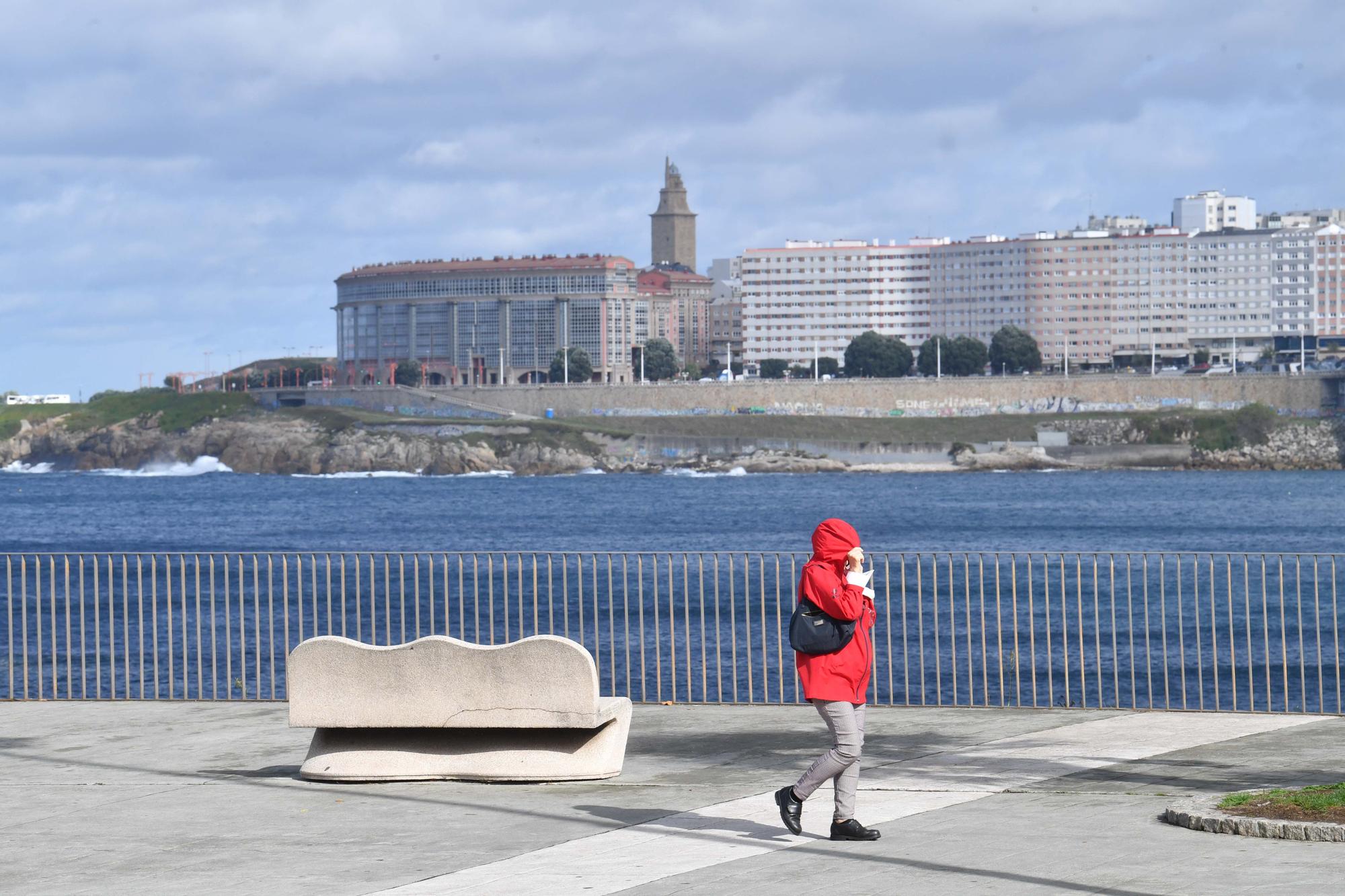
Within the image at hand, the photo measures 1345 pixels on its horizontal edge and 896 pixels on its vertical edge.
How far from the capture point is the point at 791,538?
2987 inches

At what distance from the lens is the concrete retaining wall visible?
158 metres

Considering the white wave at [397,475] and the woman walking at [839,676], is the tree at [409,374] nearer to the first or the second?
the white wave at [397,475]

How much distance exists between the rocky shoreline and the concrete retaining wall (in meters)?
7.36

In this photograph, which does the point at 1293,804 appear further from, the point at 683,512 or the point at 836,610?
the point at 683,512

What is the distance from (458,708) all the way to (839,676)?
8.86ft

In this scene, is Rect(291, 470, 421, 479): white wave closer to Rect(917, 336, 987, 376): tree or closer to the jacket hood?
Rect(917, 336, 987, 376): tree

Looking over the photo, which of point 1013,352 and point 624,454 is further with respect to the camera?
point 1013,352

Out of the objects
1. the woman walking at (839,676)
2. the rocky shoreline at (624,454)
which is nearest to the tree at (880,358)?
the rocky shoreline at (624,454)

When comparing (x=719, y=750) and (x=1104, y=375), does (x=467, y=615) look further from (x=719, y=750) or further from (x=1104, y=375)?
(x=1104, y=375)

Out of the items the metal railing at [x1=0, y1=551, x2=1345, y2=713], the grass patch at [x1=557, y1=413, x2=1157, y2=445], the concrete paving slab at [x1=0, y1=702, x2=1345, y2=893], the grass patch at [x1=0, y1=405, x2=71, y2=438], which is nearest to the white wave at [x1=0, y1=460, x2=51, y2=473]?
the grass patch at [x1=0, y1=405, x2=71, y2=438]

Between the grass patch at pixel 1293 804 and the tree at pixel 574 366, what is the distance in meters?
182

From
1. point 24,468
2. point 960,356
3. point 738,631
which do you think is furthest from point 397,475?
point 738,631

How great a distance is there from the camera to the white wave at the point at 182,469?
156 meters

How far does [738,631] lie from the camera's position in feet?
132
